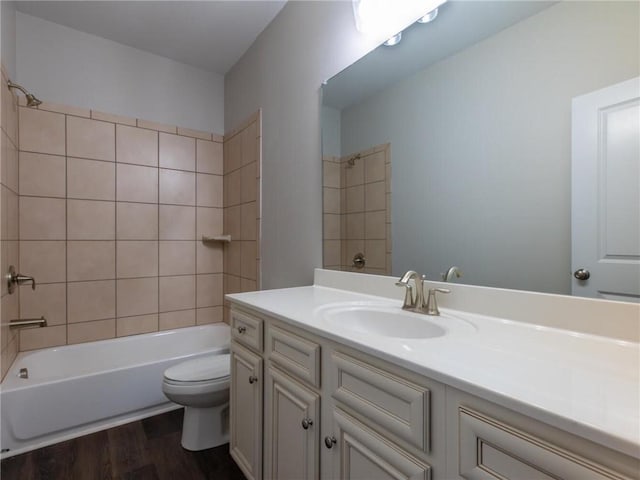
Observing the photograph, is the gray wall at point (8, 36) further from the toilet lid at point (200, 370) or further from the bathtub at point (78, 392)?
the toilet lid at point (200, 370)

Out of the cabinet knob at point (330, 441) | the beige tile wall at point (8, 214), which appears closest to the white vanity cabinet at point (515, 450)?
the cabinet knob at point (330, 441)

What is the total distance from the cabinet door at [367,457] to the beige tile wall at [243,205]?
1.47 m

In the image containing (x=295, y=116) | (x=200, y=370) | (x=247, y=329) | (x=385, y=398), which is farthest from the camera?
(x=295, y=116)

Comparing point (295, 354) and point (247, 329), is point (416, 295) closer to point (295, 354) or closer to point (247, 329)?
point (295, 354)

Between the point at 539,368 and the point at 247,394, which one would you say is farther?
the point at 247,394

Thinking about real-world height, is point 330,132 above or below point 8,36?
below

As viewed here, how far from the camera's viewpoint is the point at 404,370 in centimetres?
66

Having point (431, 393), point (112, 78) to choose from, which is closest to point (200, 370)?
point (431, 393)

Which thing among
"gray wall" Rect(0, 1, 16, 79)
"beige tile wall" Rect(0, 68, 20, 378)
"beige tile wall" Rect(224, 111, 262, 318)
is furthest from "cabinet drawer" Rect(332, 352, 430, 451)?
"gray wall" Rect(0, 1, 16, 79)

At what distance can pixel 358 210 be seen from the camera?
5.02 feet

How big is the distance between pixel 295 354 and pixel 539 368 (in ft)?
2.13

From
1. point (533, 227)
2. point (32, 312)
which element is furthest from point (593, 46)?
point (32, 312)

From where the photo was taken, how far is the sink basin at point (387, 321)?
3.14 ft

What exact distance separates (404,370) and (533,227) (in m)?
0.60
